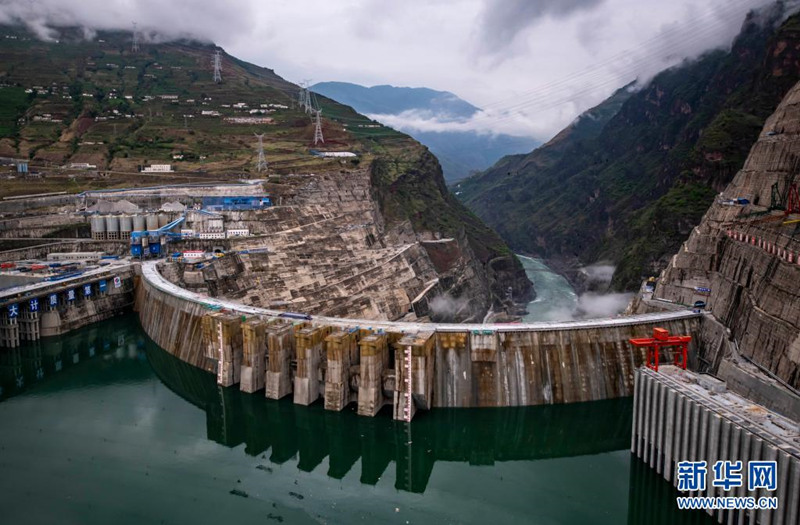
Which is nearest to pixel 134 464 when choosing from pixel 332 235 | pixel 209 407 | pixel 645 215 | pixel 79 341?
pixel 209 407

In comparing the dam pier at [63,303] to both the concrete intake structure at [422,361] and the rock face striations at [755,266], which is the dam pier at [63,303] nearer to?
the concrete intake structure at [422,361]

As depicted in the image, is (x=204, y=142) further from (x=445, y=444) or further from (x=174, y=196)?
(x=445, y=444)

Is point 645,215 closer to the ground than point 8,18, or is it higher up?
closer to the ground

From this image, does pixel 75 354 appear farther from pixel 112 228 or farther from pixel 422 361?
pixel 422 361

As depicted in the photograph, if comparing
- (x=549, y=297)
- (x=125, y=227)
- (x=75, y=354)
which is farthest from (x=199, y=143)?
(x=549, y=297)

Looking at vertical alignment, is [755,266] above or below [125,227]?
below

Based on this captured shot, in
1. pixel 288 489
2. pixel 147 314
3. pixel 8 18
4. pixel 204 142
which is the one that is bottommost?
pixel 288 489

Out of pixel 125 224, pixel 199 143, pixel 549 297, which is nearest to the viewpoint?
pixel 125 224

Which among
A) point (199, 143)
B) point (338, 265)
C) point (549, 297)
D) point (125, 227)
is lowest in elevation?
point (549, 297)
